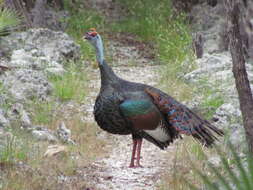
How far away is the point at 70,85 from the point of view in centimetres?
925

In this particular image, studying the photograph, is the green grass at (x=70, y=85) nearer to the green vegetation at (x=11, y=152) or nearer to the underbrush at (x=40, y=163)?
the underbrush at (x=40, y=163)

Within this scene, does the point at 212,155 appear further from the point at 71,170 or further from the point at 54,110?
the point at 54,110

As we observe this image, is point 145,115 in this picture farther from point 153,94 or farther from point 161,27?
point 161,27

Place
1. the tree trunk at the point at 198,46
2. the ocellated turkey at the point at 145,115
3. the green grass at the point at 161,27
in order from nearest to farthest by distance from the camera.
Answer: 1. the ocellated turkey at the point at 145,115
2. the tree trunk at the point at 198,46
3. the green grass at the point at 161,27

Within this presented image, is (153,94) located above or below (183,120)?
above

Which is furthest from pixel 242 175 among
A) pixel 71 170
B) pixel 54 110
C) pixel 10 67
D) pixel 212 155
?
pixel 10 67

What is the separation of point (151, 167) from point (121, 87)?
1005mm

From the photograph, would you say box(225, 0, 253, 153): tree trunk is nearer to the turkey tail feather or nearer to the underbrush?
the turkey tail feather

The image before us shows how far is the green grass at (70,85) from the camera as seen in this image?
29.6 feet

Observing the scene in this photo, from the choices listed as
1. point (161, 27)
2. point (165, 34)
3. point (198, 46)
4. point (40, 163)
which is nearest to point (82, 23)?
point (161, 27)

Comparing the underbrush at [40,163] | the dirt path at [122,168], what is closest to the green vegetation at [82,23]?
the dirt path at [122,168]

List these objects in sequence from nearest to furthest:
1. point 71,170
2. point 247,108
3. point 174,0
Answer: point 247,108 → point 71,170 → point 174,0

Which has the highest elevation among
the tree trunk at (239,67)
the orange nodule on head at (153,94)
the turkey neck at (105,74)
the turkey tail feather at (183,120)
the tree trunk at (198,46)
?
the tree trunk at (239,67)

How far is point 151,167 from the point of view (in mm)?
6480
